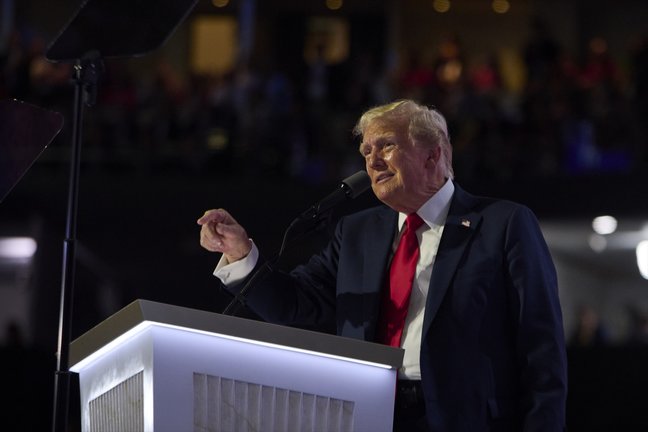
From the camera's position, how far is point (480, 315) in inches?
107

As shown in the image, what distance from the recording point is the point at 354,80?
9.95 m

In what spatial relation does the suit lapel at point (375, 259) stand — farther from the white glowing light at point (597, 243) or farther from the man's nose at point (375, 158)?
the white glowing light at point (597, 243)

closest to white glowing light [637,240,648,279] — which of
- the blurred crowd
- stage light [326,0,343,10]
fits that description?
the blurred crowd

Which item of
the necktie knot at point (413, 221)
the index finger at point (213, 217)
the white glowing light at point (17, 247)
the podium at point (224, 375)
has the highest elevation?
the index finger at point (213, 217)

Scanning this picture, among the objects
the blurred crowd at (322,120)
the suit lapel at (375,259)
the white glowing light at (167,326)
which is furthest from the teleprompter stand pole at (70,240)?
the blurred crowd at (322,120)

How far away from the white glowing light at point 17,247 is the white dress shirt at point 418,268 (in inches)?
304

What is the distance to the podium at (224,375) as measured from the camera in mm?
2178

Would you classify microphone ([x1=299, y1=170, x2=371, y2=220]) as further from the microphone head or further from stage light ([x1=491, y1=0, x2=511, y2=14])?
stage light ([x1=491, y1=0, x2=511, y2=14])

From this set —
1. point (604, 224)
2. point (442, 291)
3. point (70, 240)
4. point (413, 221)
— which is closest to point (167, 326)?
point (70, 240)

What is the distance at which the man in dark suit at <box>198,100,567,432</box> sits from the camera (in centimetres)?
267

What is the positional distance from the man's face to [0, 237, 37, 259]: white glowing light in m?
7.80

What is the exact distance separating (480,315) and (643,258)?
8.49 m

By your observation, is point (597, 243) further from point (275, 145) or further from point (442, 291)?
point (442, 291)

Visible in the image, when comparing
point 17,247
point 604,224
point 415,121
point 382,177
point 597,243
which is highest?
point 415,121
